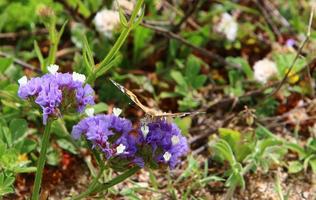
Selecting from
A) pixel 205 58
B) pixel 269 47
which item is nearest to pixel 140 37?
pixel 205 58

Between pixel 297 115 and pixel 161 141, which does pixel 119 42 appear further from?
pixel 297 115

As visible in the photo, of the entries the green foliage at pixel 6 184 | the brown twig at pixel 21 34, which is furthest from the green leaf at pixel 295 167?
the brown twig at pixel 21 34

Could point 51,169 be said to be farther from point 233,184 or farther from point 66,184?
point 233,184

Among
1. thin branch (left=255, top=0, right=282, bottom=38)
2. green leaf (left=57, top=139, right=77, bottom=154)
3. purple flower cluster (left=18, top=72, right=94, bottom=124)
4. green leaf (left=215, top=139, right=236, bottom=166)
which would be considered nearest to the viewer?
purple flower cluster (left=18, top=72, right=94, bottom=124)

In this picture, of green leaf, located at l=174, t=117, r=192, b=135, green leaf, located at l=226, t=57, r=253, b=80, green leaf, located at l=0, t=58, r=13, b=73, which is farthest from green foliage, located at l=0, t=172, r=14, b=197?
green leaf, located at l=226, t=57, r=253, b=80

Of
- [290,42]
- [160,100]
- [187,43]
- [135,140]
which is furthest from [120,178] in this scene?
[290,42]

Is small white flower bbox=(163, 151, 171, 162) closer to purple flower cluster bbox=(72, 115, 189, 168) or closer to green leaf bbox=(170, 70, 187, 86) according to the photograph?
purple flower cluster bbox=(72, 115, 189, 168)

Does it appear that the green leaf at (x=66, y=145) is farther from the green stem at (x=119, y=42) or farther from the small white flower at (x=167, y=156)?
the small white flower at (x=167, y=156)
